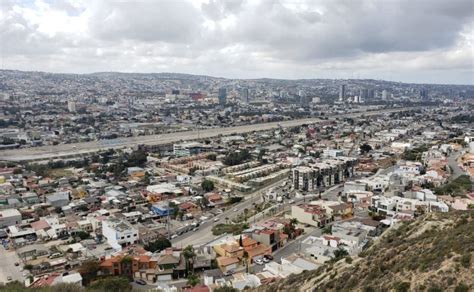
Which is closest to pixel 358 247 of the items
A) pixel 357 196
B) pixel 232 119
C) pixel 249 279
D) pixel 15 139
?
pixel 249 279

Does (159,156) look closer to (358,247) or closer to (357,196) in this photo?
(357,196)

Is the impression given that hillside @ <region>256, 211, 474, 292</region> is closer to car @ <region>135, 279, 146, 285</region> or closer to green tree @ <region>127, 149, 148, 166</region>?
car @ <region>135, 279, 146, 285</region>

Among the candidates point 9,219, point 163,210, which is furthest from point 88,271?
point 9,219

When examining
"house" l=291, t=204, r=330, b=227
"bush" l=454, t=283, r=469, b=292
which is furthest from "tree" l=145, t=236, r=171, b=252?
"bush" l=454, t=283, r=469, b=292

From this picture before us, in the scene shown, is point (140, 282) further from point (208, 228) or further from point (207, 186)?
point (207, 186)

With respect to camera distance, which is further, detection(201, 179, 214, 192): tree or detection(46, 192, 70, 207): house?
detection(201, 179, 214, 192): tree

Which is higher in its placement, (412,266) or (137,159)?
(412,266)

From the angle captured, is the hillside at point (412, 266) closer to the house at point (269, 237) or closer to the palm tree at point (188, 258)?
the palm tree at point (188, 258)
